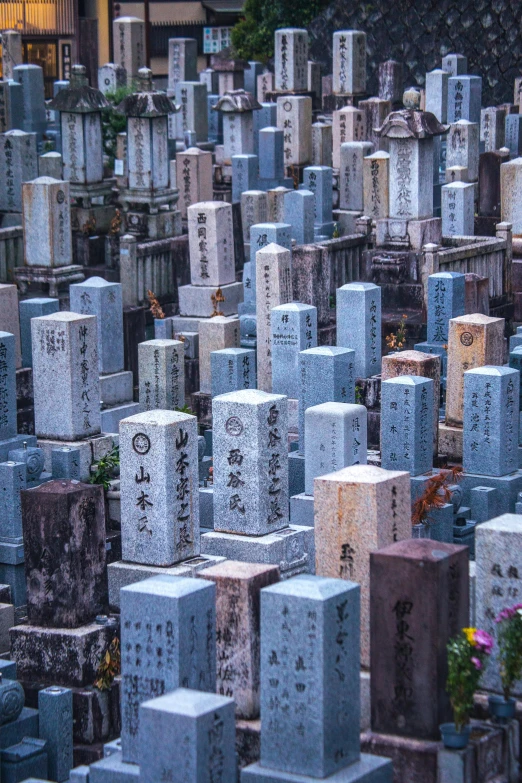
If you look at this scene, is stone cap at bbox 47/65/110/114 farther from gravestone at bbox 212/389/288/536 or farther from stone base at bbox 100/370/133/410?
gravestone at bbox 212/389/288/536

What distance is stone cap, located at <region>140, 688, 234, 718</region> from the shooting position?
8.50 meters

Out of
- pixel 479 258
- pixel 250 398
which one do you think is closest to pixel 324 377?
pixel 250 398

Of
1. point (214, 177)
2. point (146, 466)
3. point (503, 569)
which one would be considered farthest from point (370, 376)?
point (214, 177)

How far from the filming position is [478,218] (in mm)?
22938

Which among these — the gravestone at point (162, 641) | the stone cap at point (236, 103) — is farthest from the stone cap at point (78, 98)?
the gravestone at point (162, 641)

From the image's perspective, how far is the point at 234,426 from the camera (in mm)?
12312

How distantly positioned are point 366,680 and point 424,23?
2377 cm

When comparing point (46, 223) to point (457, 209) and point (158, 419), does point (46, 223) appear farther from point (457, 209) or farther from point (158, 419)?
point (158, 419)

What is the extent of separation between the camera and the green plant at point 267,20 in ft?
110

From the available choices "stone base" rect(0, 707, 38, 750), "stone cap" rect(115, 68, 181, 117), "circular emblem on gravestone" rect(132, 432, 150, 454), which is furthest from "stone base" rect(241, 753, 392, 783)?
"stone cap" rect(115, 68, 181, 117)

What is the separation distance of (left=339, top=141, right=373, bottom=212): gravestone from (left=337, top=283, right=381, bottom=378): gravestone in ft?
23.2

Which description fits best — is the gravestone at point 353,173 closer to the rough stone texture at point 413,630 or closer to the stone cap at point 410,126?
the stone cap at point 410,126

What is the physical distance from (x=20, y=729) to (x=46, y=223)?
10425mm

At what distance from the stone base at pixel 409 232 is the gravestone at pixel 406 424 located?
615 centimetres
